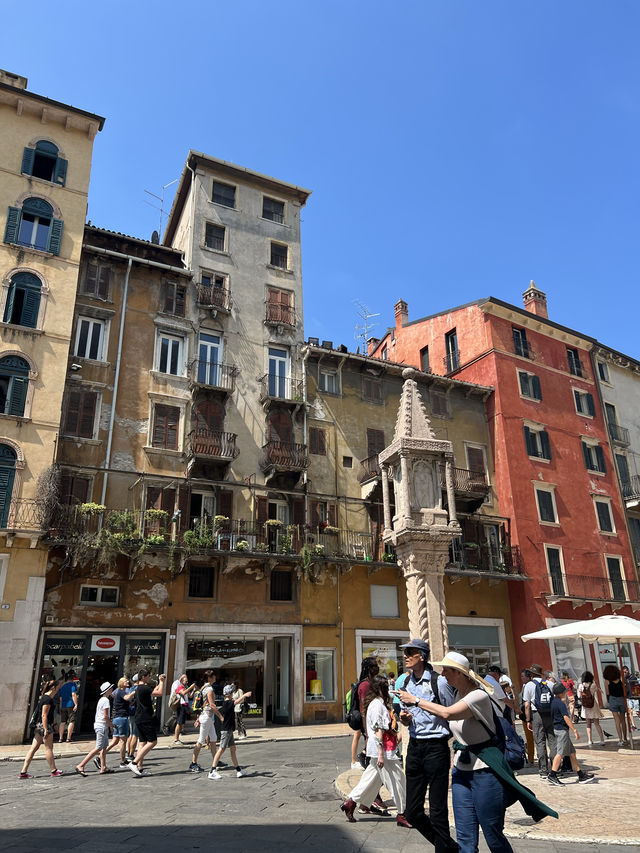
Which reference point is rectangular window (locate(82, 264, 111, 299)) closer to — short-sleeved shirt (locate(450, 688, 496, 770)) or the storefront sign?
the storefront sign

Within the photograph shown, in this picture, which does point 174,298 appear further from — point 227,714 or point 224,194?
point 227,714

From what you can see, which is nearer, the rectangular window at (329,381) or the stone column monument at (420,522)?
the stone column monument at (420,522)

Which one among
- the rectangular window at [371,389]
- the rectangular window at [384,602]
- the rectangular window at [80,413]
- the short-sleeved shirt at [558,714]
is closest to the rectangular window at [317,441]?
the rectangular window at [371,389]

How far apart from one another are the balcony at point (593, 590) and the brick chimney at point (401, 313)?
17.8 m

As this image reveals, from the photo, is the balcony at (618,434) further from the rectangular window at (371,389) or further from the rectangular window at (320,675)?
the rectangular window at (320,675)

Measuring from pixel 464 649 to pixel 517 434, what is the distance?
10.7 meters

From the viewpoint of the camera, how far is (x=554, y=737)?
35.2 feet

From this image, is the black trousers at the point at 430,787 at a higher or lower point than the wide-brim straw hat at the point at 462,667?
lower

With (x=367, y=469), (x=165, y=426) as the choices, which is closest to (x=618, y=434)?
(x=367, y=469)

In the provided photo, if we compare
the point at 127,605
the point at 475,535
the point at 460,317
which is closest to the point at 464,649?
the point at 475,535

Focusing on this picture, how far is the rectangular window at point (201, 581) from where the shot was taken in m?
23.0

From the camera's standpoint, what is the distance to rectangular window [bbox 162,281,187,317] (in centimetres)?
2620

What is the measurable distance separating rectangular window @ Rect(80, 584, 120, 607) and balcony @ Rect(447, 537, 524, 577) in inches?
532

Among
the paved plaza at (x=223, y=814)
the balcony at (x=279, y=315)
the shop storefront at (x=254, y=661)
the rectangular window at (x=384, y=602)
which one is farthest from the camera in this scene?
the balcony at (x=279, y=315)
